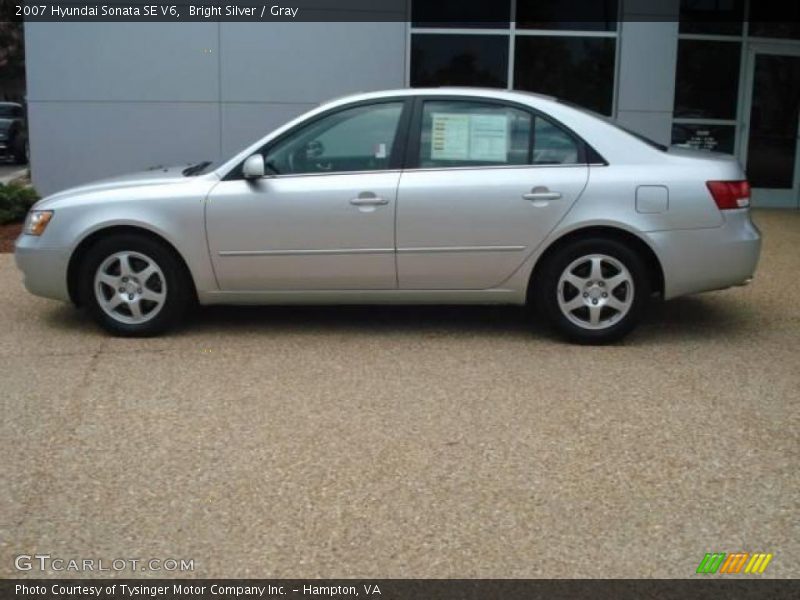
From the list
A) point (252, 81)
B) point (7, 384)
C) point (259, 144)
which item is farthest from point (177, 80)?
point (7, 384)

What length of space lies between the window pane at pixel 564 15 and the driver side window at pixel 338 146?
22.4ft

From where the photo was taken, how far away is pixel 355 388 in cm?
516

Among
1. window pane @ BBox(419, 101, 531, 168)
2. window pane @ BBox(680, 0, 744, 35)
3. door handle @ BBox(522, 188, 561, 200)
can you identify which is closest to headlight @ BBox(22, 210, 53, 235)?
window pane @ BBox(419, 101, 531, 168)

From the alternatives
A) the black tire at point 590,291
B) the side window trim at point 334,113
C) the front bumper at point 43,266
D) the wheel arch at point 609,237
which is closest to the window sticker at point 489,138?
the side window trim at point 334,113

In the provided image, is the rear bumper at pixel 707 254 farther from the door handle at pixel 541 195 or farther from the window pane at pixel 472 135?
the window pane at pixel 472 135

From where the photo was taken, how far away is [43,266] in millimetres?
6168

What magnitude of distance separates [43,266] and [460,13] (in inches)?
300

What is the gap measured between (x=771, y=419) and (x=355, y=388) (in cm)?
217

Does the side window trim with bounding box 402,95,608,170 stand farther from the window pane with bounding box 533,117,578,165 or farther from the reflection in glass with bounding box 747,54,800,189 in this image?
Result: the reflection in glass with bounding box 747,54,800,189

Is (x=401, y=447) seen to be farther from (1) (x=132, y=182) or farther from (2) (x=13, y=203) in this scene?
(2) (x=13, y=203)

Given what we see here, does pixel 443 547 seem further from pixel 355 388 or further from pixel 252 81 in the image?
pixel 252 81

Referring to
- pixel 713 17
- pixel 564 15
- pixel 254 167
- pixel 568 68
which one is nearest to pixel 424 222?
pixel 254 167

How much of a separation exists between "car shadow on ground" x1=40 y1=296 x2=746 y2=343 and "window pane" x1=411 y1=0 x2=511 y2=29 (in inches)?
241

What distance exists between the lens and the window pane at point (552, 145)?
6.02m
